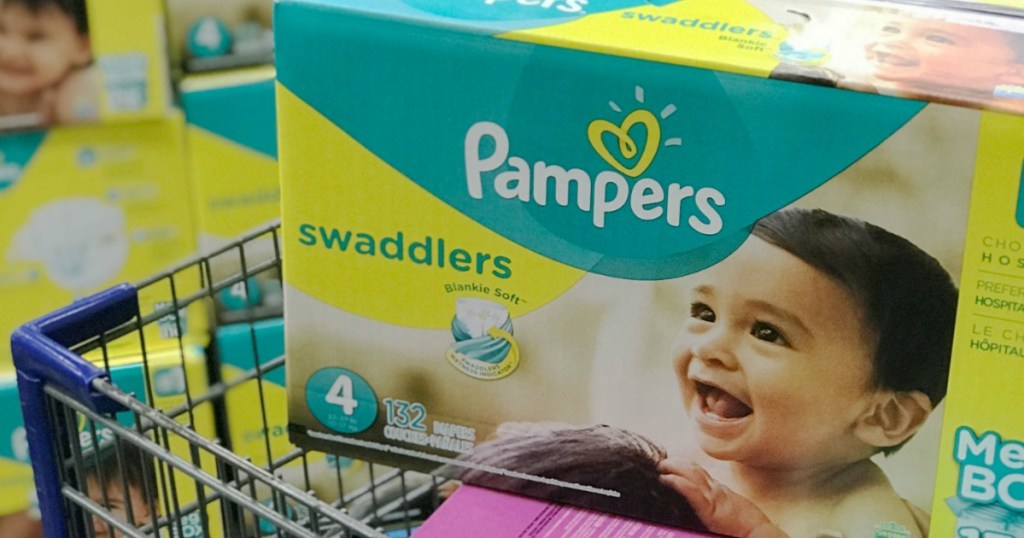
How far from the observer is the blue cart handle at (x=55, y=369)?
69cm

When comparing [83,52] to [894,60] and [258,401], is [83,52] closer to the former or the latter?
[258,401]

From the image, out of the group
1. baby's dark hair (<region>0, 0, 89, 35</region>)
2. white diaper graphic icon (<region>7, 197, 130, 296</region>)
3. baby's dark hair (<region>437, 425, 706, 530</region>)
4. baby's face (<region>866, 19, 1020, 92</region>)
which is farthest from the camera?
white diaper graphic icon (<region>7, 197, 130, 296</region>)

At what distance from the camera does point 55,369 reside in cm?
70

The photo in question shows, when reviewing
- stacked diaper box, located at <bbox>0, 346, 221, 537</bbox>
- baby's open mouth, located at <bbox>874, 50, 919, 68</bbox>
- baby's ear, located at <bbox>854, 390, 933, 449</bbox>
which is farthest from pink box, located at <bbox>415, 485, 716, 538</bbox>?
stacked diaper box, located at <bbox>0, 346, 221, 537</bbox>

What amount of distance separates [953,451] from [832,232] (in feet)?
0.41

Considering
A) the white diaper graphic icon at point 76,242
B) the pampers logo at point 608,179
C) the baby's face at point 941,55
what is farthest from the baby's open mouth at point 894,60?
the white diaper graphic icon at point 76,242

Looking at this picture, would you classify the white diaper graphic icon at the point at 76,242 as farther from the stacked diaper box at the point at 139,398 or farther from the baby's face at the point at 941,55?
the baby's face at the point at 941,55

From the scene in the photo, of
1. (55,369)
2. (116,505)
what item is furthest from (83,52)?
(55,369)

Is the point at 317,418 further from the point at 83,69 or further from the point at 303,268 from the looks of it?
the point at 83,69

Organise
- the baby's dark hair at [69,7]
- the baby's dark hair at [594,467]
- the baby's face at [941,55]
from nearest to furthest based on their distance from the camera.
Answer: the baby's face at [941,55] → the baby's dark hair at [594,467] → the baby's dark hair at [69,7]

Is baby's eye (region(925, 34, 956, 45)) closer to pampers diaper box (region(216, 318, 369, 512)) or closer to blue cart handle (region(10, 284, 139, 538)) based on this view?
blue cart handle (region(10, 284, 139, 538))

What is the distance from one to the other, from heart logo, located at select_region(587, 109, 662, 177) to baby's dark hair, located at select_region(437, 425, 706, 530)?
0.15 m

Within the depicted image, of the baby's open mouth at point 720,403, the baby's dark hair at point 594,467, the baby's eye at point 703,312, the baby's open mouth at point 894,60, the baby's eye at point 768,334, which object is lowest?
the baby's dark hair at point 594,467

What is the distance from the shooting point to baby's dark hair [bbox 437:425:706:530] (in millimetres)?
671
